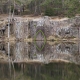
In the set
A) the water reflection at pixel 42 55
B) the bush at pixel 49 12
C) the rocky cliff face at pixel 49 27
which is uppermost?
the bush at pixel 49 12

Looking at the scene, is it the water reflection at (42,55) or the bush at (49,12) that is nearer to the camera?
the water reflection at (42,55)

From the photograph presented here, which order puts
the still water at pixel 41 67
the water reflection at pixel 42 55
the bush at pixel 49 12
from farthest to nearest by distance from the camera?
the bush at pixel 49 12 < the water reflection at pixel 42 55 < the still water at pixel 41 67

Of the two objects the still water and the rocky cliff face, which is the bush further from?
the still water

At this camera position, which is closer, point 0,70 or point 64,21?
point 0,70

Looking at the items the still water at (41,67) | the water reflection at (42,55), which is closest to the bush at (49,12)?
the water reflection at (42,55)

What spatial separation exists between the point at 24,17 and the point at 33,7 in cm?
972

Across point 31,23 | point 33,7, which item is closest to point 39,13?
point 33,7

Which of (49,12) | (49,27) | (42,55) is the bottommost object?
(42,55)

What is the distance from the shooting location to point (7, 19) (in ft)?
229

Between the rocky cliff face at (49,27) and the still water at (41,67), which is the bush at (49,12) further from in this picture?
the still water at (41,67)

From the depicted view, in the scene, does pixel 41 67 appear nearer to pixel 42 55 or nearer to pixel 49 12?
pixel 42 55

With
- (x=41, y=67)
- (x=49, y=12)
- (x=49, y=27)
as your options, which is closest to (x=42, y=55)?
(x=41, y=67)

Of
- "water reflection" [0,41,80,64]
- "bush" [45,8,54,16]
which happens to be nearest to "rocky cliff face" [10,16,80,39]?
"bush" [45,8,54,16]

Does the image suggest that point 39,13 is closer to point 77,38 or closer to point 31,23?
point 31,23
